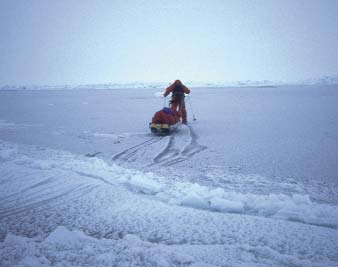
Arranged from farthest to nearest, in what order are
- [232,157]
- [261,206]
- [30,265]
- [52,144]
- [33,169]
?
[52,144] → [232,157] → [33,169] → [261,206] → [30,265]

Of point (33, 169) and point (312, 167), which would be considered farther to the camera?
point (312, 167)

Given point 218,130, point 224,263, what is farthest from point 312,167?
point 218,130

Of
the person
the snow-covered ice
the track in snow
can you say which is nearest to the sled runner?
the track in snow

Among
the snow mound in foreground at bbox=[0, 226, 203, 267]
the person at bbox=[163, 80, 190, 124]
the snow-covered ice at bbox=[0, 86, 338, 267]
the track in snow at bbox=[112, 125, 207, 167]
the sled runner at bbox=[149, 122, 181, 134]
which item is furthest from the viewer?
the person at bbox=[163, 80, 190, 124]

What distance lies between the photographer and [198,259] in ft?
6.14

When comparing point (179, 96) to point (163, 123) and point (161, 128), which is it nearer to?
point (163, 123)

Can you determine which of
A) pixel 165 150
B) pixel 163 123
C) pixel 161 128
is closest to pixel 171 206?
pixel 165 150

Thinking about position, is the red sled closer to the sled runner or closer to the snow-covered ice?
the sled runner

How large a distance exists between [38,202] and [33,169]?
1185 millimetres

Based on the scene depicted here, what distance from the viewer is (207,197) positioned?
287 cm

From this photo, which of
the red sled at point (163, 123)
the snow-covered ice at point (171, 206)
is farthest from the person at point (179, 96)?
the snow-covered ice at point (171, 206)

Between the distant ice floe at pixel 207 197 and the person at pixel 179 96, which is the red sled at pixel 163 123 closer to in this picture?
the person at pixel 179 96

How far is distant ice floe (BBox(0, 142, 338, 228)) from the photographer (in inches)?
97.0

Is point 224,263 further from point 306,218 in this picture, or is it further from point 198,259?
point 306,218
